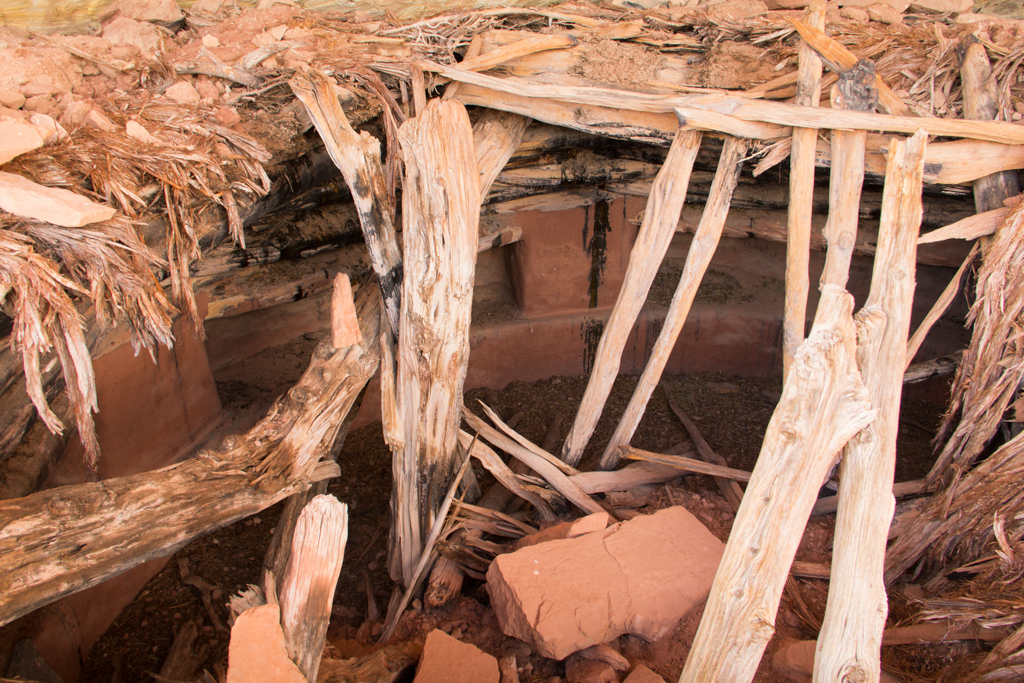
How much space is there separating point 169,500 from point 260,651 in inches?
19.6

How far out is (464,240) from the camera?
8.07ft

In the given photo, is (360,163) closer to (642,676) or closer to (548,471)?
(548,471)

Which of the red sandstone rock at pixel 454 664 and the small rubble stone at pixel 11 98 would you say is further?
the red sandstone rock at pixel 454 664

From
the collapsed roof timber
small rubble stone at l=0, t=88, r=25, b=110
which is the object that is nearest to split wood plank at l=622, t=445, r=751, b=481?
the collapsed roof timber

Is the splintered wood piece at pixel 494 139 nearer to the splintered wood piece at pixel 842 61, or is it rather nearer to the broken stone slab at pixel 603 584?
the splintered wood piece at pixel 842 61

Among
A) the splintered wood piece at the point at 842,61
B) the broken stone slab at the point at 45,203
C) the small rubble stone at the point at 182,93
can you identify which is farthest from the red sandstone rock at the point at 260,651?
the splintered wood piece at the point at 842,61

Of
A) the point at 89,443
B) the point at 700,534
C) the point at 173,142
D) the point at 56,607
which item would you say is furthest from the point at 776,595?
the point at 56,607

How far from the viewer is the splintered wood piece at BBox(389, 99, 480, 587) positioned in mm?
2324

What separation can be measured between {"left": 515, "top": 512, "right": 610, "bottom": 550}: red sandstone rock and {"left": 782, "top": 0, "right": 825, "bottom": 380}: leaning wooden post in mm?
1034

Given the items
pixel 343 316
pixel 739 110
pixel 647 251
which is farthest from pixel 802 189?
pixel 343 316

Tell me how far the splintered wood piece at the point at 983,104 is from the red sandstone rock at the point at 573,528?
188 cm

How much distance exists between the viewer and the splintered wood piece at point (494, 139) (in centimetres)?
274

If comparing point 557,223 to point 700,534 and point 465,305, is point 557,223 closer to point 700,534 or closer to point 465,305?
point 465,305

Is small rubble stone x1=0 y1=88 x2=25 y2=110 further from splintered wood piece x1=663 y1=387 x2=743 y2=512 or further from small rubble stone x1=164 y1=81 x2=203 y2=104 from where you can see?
splintered wood piece x1=663 y1=387 x2=743 y2=512
